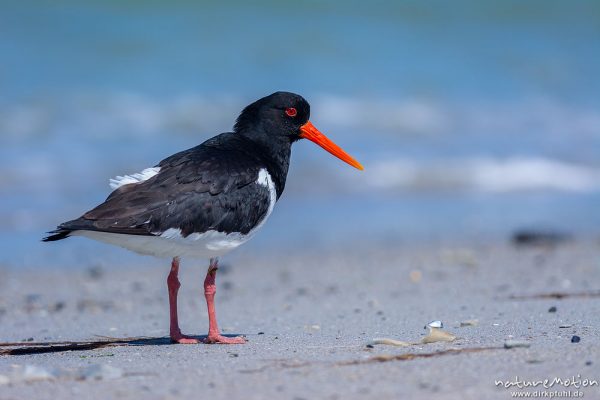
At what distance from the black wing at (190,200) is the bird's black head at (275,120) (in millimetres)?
508

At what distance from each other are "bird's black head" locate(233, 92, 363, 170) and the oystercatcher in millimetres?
268

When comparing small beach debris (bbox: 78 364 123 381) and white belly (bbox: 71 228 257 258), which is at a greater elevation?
white belly (bbox: 71 228 257 258)

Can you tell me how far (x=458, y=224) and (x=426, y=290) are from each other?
13.0 feet

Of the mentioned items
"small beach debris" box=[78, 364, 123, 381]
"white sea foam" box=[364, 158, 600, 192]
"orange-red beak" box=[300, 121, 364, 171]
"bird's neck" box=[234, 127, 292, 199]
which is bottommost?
"small beach debris" box=[78, 364, 123, 381]

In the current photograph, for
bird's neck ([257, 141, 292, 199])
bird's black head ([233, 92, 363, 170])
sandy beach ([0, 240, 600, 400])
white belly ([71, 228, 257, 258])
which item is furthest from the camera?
bird's black head ([233, 92, 363, 170])

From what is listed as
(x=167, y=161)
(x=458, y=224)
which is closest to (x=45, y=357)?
(x=167, y=161)

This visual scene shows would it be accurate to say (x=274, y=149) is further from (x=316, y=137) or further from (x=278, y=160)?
(x=316, y=137)

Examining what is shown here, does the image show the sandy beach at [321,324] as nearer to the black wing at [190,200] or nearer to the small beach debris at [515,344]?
the small beach debris at [515,344]

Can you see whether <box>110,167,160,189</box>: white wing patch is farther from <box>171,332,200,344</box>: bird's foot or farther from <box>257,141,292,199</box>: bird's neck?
<box>171,332,200,344</box>: bird's foot

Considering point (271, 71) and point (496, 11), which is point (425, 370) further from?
point (496, 11)

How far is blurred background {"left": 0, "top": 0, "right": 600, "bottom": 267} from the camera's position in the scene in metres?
12.4

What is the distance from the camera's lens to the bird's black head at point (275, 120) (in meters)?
6.65

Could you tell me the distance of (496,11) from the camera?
26.8 metres

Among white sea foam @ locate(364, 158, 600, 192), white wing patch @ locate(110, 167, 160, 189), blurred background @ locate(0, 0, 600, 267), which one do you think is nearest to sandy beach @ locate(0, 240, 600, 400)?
white wing patch @ locate(110, 167, 160, 189)
